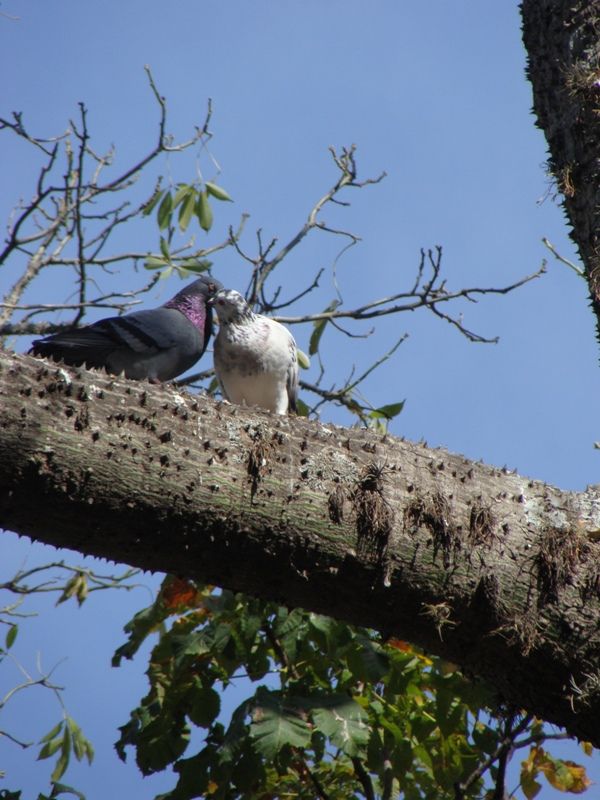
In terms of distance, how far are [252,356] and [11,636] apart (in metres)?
1.94

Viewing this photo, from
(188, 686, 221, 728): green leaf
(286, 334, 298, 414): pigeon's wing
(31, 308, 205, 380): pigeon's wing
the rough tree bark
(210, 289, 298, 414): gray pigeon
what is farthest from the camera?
(286, 334, 298, 414): pigeon's wing

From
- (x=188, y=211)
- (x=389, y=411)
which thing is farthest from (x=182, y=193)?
(x=389, y=411)

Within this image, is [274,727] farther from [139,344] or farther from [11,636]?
[11,636]

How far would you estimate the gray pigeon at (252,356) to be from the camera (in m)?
4.46

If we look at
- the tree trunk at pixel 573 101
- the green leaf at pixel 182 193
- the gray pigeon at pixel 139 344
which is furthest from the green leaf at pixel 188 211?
the tree trunk at pixel 573 101

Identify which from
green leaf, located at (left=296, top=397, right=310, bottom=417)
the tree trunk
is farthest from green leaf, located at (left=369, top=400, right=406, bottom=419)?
the tree trunk

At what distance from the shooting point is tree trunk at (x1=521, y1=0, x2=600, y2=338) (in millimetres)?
2764

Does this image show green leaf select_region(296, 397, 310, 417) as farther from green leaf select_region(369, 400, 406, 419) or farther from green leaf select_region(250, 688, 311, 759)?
green leaf select_region(250, 688, 311, 759)

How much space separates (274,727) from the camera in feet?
8.15

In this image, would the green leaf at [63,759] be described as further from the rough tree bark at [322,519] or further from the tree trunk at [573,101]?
the tree trunk at [573,101]

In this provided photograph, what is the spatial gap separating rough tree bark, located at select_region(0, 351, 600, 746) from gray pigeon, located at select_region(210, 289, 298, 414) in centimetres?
205

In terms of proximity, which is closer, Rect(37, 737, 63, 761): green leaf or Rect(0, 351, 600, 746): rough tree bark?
Rect(0, 351, 600, 746): rough tree bark

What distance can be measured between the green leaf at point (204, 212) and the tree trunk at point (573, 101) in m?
2.11

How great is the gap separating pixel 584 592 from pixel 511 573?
206mm
